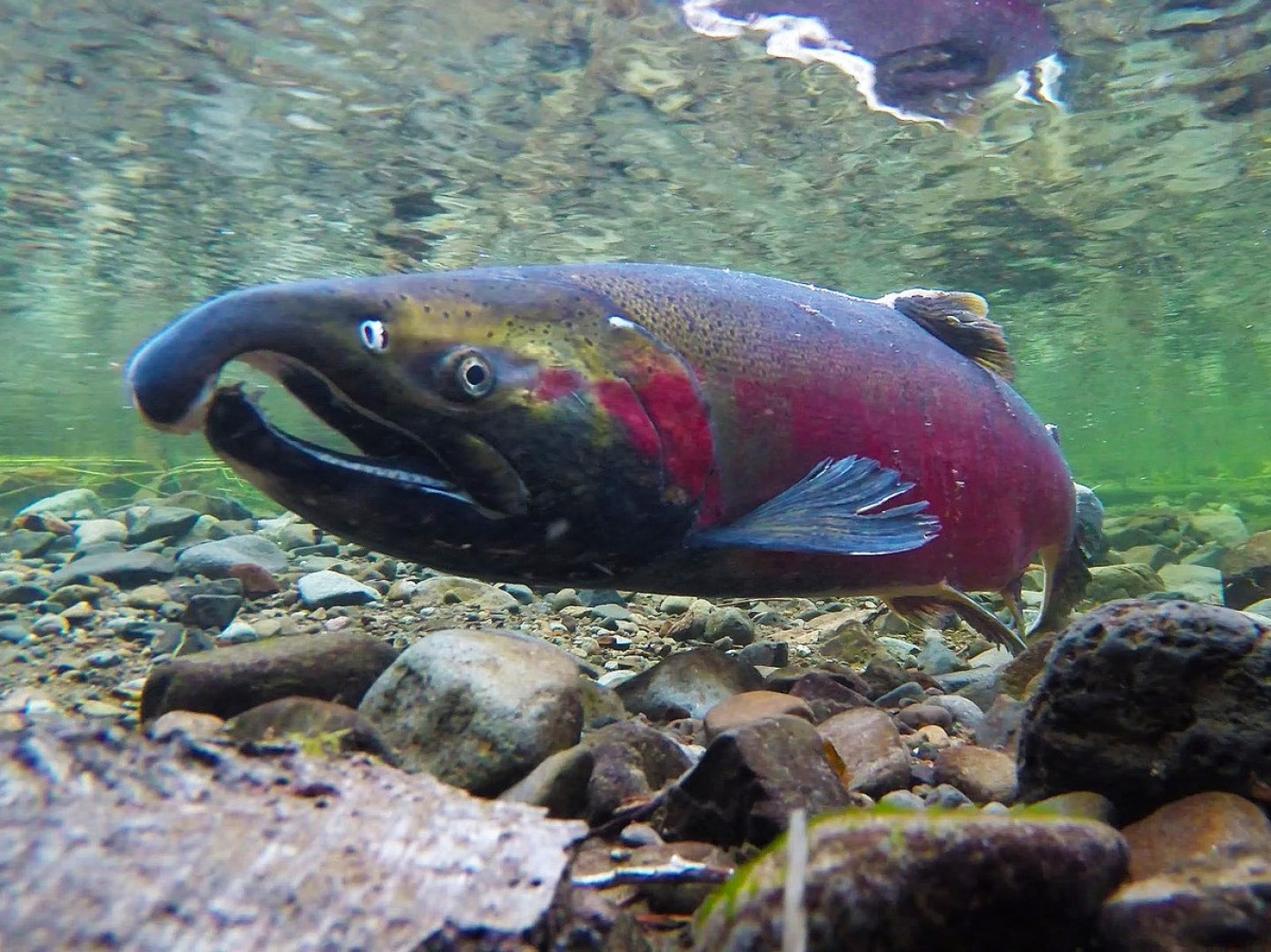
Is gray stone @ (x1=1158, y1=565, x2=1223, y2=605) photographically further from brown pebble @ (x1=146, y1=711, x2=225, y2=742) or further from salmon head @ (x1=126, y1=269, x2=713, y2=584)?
brown pebble @ (x1=146, y1=711, x2=225, y2=742)

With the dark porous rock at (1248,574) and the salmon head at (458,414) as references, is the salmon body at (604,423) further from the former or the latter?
the dark porous rock at (1248,574)

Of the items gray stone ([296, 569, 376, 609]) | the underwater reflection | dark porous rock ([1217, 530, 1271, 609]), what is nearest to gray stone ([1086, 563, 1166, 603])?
dark porous rock ([1217, 530, 1271, 609])

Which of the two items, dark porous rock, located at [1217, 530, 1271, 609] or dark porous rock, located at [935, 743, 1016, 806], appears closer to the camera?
dark porous rock, located at [935, 743, 1016, 806]

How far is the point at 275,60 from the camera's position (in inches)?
331

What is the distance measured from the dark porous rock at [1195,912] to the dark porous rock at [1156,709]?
1.18 ft

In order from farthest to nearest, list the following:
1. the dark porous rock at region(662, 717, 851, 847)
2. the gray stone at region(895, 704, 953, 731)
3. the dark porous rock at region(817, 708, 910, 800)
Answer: the gray stone at region(895, 704, 953, 731) < the dark porous rock at region(817, 708, 910, 800) < the dark porous rock at region(662, 717, 851, 847)

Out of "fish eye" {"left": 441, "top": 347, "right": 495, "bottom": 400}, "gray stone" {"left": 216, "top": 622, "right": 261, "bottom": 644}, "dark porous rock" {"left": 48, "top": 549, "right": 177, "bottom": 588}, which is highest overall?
"fish eye" {"left": 441, "top": 347, "right": 495, "bottom": 400}

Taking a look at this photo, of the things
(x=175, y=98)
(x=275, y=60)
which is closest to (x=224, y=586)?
(x=275, y=60)

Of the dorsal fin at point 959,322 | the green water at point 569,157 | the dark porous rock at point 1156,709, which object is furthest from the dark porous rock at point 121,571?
the dark porous rock at point 1156,709

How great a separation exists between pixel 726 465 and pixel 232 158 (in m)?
11.0

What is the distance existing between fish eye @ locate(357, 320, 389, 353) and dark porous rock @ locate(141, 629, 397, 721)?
3.44 ft

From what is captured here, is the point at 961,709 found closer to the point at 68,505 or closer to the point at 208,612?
the point at 208,612

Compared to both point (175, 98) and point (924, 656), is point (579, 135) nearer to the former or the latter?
point (175, 98)

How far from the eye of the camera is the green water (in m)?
8.18
